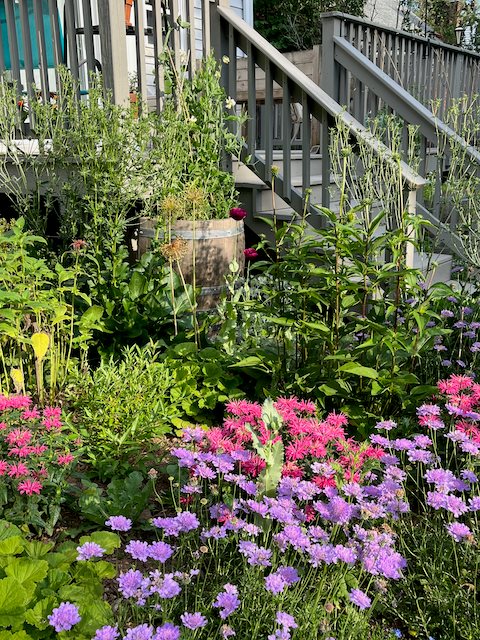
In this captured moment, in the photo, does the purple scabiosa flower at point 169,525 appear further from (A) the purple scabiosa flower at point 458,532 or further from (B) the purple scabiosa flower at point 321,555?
(A) the purple scabiosa flower at point 458,532

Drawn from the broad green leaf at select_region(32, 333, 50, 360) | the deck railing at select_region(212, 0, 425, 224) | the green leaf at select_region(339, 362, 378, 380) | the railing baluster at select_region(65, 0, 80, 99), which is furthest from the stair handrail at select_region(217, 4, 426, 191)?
the broad green leaf at select_region(32, 333, 50, 360)

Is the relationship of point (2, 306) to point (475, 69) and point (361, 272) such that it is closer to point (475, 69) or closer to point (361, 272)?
point (361, 272)

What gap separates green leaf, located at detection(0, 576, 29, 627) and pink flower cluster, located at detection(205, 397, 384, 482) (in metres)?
0.66

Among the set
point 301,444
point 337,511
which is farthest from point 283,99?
point 337,511

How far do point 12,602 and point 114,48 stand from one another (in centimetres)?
318

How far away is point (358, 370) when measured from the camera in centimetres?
240

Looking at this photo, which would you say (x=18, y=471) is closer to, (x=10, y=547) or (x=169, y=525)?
(x=10, y=547)

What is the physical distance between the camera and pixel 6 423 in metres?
2.18

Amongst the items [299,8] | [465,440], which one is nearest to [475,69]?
[299,8]

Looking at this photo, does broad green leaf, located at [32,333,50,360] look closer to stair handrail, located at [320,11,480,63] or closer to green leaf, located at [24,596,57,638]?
green leaf, located at [24,596,57,638]

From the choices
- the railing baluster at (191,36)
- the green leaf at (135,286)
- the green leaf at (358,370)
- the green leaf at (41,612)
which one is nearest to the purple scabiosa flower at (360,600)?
the green leaf at (41,612)

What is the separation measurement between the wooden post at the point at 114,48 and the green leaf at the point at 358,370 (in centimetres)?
221

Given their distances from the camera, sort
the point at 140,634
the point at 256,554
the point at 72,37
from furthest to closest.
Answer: the point at 72,37 → the point at 256,554 → the point at 140,634

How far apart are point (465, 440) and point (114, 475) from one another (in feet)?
3.82
